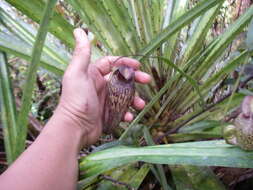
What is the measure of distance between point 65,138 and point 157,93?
26cm

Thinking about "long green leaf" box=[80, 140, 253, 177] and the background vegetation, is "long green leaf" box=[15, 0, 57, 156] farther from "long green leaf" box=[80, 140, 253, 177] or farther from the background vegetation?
"long green leaf" box=[80, 140, 253, 177]

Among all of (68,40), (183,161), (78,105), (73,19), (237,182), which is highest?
(73,19)

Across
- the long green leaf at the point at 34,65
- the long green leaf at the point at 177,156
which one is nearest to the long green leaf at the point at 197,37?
the long green leaf at the point at 177,156

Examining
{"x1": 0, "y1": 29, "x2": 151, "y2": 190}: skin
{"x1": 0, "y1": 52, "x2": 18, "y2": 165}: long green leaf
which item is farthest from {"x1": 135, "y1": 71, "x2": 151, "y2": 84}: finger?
{"x1": 0, "y1": 52, "x2": 18, "y2": 165}: long green leaf

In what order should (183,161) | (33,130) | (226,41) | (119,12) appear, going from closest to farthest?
(183,161)
(226,41)
(119,12)
(33,130)

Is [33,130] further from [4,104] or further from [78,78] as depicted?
[78,78]

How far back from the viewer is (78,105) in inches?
21.8

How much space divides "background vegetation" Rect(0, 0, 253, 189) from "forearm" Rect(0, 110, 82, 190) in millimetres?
27

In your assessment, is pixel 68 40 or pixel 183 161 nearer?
pixel 183 161

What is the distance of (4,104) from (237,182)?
57 centimetres

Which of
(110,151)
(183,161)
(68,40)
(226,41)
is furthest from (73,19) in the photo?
(183,161)

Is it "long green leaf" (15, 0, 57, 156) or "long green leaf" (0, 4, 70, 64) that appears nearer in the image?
"long green leaf" (15, 0, 57, 156)

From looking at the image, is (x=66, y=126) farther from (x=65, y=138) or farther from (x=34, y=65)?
(x=34, y=65)

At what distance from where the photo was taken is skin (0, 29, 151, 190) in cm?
47
